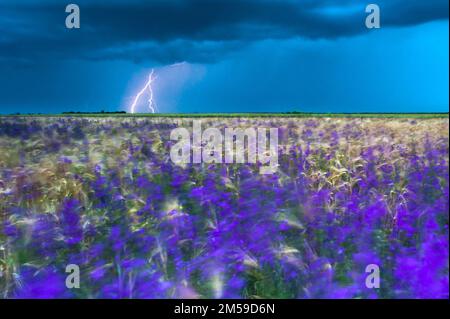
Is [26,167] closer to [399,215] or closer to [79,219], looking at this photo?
[79,219]

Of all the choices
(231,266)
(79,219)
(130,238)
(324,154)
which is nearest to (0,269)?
(79,219)

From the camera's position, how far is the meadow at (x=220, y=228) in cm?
287

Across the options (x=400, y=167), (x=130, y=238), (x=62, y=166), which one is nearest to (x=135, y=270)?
(x=130, y=238)

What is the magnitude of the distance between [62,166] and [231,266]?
2205 mm

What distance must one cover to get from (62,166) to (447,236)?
3.34m

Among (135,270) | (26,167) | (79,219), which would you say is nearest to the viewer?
(135,270)

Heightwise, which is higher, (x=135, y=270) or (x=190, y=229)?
(x=190, y=229)

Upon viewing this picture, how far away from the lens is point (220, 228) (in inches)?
128

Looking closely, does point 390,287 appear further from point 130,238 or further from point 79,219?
point 79,219

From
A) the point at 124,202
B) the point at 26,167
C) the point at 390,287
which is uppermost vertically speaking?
the point at 26,167

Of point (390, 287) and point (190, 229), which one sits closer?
point (390, 287)

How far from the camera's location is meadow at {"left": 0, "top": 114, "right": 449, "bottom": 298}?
9.41ft

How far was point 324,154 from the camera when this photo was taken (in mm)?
5129

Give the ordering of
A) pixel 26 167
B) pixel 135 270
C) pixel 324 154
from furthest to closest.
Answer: pixel 324 154 → pixel 26 167 → pixel 135 270
